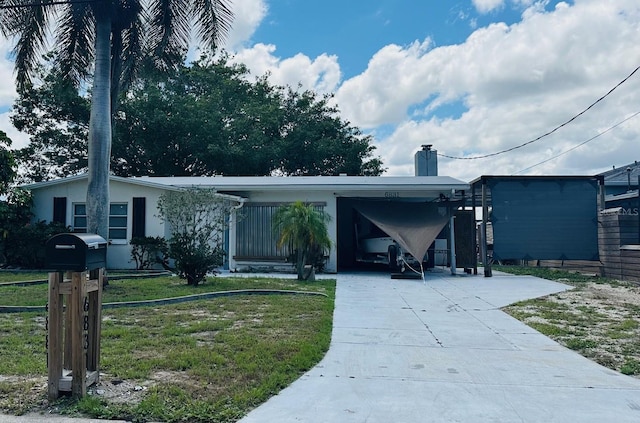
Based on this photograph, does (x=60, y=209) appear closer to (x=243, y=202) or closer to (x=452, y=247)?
(x=243, y=202)

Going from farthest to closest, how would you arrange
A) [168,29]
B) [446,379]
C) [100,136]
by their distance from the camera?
[168,29], [100,136], [446,379]

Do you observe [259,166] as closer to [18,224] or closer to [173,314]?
[18,224]

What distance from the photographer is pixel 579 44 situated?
13.0 meters

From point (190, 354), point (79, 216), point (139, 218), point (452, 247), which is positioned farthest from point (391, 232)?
point (79, 216)

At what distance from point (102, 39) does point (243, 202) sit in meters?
6.35

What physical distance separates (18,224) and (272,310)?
433 inches

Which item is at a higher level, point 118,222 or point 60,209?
point 60,209

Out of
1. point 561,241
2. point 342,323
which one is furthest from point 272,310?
point 561,241

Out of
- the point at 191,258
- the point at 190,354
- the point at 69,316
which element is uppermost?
the point at 191,258

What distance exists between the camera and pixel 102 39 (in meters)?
10.5

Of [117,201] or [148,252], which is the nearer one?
[148,252]

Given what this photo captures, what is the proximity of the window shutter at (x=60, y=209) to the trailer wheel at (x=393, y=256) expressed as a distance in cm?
1064

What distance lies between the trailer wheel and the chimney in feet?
17.5

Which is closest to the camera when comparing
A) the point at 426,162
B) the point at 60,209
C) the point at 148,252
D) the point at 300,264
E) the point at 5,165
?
the point at 300,264
